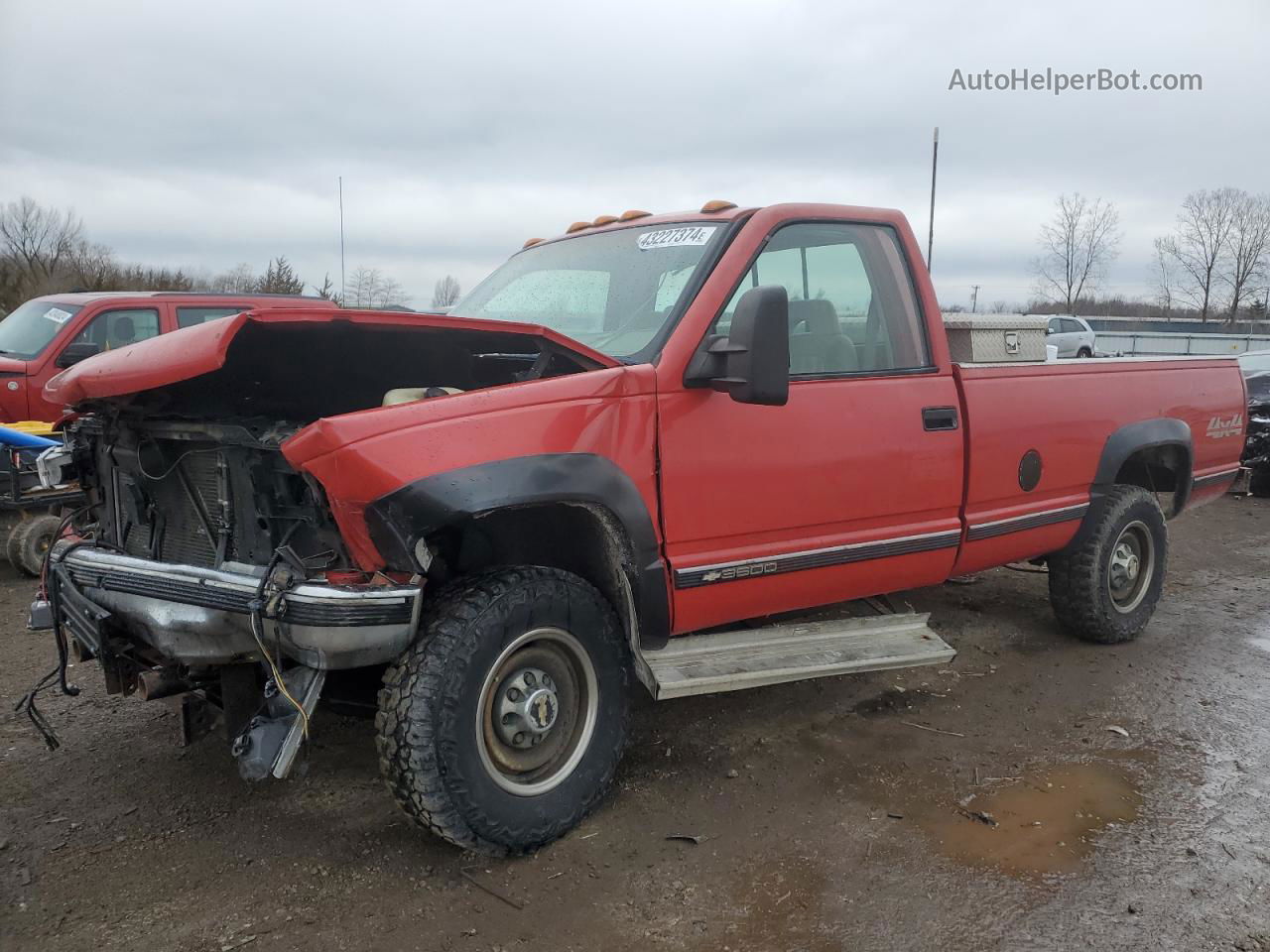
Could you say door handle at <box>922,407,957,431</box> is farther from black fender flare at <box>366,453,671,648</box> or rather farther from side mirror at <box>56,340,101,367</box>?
side mirror at <box>56,340,101,367</box>

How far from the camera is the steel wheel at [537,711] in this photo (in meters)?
3.02

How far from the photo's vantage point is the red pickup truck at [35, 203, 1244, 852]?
9.14 ft

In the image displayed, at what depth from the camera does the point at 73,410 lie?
354 centimetres

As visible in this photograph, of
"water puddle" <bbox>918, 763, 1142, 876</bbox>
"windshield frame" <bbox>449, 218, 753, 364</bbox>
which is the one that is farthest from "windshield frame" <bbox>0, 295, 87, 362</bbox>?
"water puddle" <bbox>918, 763, 1142, 876</bbox>

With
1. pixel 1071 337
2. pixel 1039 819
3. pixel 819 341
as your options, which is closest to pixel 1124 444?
pixel 819 341

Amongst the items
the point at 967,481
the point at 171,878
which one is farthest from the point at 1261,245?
the point at 171,878

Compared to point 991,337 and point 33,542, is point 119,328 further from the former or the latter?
point 991,337

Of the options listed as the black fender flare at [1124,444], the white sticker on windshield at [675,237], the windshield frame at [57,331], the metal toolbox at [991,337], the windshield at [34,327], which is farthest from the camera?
the windshield at [34,327]

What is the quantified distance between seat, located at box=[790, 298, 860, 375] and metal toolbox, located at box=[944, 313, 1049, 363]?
73 centimetres

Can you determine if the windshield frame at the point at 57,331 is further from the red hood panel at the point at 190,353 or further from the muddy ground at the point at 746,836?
the red hood panel at the point at 190,353

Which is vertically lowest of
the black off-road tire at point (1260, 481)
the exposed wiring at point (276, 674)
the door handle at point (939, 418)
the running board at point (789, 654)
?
the black off-road tire at point (1260, 481)

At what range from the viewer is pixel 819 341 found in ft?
12.7

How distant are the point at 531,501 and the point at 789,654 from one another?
135cm

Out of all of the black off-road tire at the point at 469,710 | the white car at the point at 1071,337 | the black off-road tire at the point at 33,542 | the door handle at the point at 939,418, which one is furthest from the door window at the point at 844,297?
the white car at the point at 1071,337
